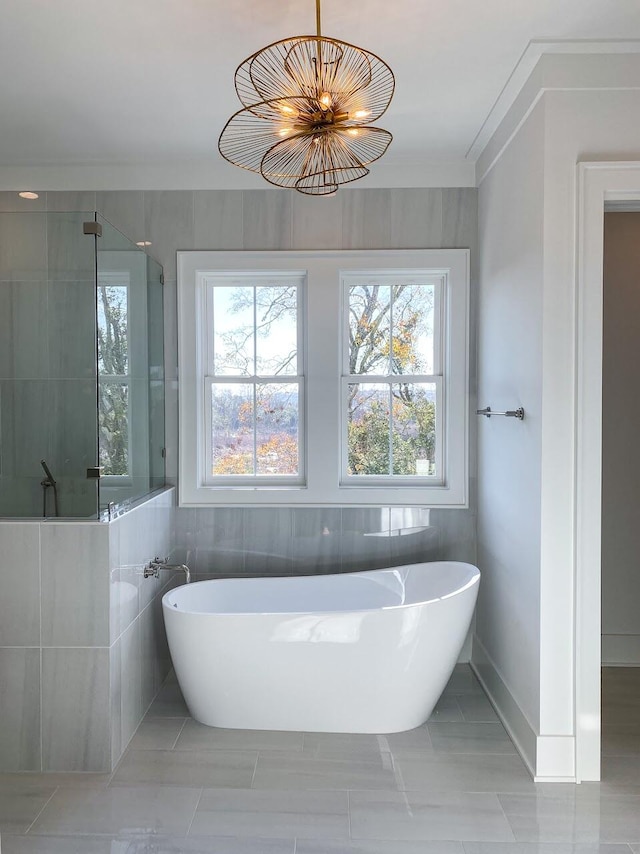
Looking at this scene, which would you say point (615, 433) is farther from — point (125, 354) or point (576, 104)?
point (125, 354)

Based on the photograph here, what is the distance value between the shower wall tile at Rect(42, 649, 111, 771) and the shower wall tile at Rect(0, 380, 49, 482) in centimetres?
81

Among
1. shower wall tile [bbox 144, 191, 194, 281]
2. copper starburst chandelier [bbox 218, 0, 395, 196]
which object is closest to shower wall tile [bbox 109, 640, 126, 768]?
copper starburst chandelier [bbox 218, 0, 395, 196]

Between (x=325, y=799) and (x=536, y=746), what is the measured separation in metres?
0.82

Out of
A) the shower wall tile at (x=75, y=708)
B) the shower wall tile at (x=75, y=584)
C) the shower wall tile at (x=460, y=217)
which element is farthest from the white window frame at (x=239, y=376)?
the shower wall tile at (x=75, y=708)

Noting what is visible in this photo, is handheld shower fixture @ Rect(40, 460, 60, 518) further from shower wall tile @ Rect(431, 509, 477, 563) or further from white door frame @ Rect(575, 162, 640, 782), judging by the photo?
white door frame @ Rect(575, 162, 640, 782)

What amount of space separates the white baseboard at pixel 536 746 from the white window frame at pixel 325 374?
105 centimetres

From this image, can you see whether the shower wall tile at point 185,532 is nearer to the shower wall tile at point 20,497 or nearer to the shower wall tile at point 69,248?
the shower wall tile at point 20,497

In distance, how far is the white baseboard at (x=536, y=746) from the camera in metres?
2.39

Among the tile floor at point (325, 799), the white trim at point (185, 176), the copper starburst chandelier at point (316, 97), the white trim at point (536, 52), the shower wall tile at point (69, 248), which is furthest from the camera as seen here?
the white trim at point (185, 176)

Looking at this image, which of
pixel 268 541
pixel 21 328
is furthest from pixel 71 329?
pixel 268 541

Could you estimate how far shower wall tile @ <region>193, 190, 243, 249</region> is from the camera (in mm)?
3457

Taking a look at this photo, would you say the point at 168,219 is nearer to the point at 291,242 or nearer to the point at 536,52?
the point at 291,242

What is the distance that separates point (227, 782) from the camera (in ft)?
7.91

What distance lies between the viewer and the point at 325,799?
90.7 inches
